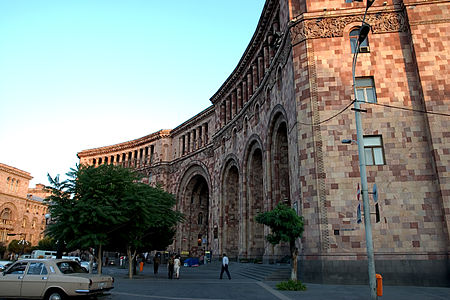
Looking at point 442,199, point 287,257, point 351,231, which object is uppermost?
point 442,199

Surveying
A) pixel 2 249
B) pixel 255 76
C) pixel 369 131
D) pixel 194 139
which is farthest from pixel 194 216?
pixel 2 249

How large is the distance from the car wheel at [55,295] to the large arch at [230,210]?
25334 mm

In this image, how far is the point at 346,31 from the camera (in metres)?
20.0

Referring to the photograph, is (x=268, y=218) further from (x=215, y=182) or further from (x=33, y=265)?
(x=215, y=182)

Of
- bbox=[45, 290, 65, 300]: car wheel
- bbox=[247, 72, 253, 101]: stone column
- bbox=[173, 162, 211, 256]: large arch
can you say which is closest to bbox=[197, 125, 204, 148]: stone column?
bbox=[173, 162, 211, 256]: large arch

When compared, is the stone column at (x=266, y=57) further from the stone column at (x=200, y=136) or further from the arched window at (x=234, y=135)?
the stone column at (x=200, y=136)

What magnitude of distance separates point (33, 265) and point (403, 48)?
2094cm

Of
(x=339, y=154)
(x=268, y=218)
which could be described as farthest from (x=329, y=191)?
(x=268, y=218)

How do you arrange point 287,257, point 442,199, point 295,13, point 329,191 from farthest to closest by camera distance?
point 287,257 → point 295,13 → point 329,191 → point 442,199

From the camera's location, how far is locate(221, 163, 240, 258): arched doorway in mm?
35719

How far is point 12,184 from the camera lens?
69875 millimetres

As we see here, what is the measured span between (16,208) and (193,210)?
4443 cm

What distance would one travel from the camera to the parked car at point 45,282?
10.3 metres

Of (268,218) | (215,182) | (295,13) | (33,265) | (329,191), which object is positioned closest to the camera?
(33,265)
